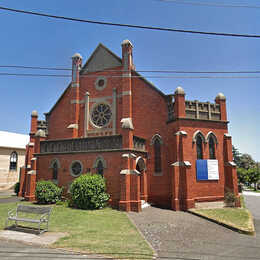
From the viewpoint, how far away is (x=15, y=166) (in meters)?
35.5

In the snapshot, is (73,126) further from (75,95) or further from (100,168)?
(100,168)

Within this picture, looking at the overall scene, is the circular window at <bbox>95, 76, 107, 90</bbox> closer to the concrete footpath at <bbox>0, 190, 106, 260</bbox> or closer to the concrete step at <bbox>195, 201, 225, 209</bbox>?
the concrete step at <bbox>195, 201, 225, 209</bbox>

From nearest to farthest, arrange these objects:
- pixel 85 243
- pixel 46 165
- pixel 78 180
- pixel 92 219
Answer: pixel 85 243, pixel 92 219, pixel 78 180, pixel 46 165

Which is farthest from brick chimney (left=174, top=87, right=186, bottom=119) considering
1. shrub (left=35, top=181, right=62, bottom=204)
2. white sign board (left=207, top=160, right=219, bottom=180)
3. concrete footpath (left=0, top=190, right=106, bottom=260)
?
concrete footpath (left=0, top=190, right=106, bottom=260)

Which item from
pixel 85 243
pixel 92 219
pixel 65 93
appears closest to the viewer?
pixel 85 243

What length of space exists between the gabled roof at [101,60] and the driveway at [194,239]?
49.9ft

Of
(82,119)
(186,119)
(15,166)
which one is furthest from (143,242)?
(15,166)

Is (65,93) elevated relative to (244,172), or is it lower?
elevated

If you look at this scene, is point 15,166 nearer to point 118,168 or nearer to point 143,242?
point 118,168

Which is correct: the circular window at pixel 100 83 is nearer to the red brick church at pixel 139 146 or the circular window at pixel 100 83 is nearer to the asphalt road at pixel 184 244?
the red brick church at pixel 139 146

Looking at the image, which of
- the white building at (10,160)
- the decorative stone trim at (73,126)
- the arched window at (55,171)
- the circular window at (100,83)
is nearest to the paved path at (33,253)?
the arched window at (55,171)

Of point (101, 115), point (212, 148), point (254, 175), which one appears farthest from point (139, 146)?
point (254, 175)

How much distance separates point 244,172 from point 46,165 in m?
37.0

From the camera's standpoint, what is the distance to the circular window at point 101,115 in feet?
71.5
